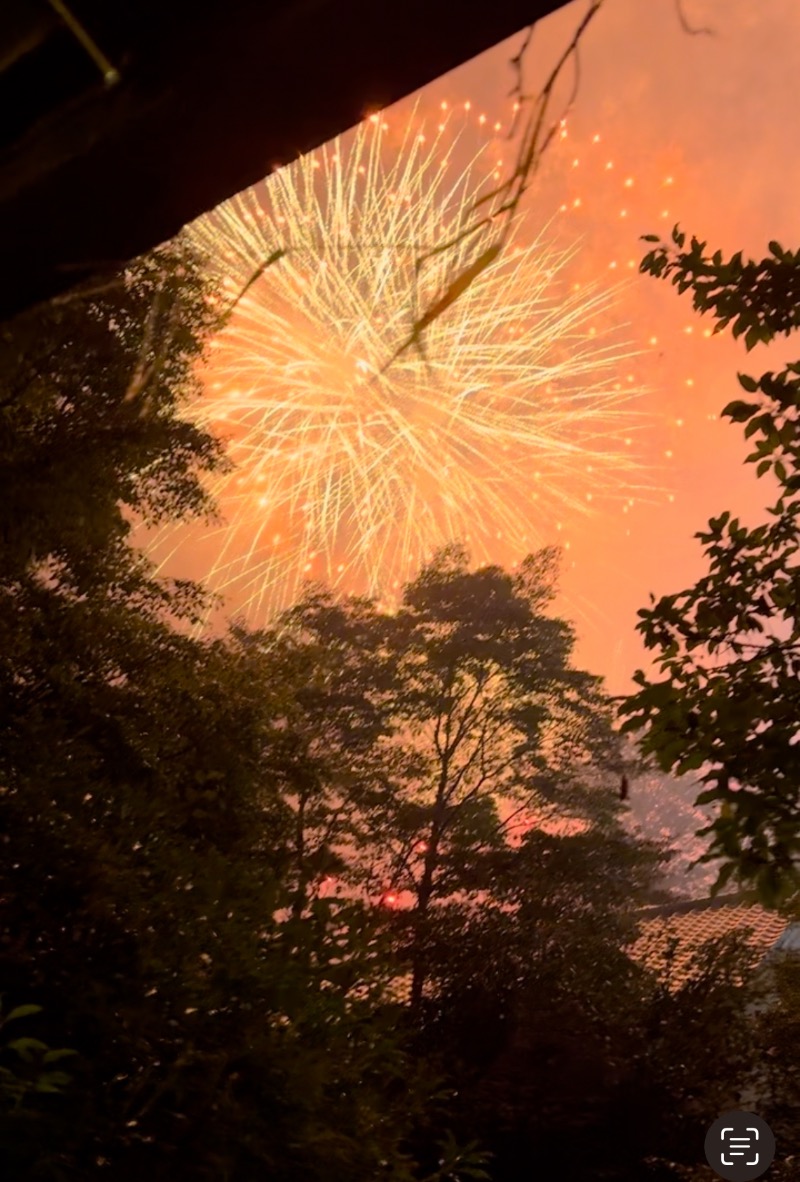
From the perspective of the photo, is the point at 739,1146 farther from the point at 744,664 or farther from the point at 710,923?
the point at 710,923

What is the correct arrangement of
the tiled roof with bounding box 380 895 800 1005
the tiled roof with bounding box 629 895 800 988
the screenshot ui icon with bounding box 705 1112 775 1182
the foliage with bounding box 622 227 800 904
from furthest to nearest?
the tiled roof with bounding box 629 895 800 988 → the tiled roof with bounding box 380 895 800 1005 → the screenshot ui icon with bounding box 705 1112 775 1182 → the foliage with bounding box 622 227 800 904

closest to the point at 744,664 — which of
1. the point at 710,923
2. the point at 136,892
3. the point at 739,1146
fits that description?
the point at 136,892

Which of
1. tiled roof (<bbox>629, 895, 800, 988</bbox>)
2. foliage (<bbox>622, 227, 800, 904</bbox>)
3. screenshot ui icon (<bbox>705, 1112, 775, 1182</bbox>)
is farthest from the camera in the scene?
tiled roof (<bbox>629, 895, 800, 988</bbox>)

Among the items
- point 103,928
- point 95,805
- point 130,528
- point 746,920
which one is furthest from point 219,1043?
point 746,920

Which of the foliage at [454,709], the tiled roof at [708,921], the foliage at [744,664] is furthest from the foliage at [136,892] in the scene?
the tiled roof at [708,921]

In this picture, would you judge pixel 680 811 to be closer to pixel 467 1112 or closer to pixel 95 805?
pixel 467 1112

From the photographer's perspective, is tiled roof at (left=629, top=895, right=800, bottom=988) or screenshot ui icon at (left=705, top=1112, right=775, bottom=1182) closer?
screenshot ui icon at (left=705, top=1112, right=775, bottom=1182)

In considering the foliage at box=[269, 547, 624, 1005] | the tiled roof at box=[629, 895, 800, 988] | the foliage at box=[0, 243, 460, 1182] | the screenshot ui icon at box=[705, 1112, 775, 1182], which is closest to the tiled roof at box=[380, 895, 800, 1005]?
the tiled roof at box=[629, 895, 800, 988]

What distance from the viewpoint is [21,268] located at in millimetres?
931

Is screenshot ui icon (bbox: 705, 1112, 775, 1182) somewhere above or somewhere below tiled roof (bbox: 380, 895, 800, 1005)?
below

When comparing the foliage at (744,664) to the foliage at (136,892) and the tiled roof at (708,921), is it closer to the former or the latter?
the foliage at (136,892)

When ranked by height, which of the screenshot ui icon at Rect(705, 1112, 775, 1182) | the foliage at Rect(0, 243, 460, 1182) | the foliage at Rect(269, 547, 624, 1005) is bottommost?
the screenshot ui icon at Rect(705, 1112, 775, 1182)

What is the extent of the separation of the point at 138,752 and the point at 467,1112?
7.34 m

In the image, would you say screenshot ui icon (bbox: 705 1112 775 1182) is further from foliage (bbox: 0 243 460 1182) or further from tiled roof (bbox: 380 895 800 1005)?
foliage (bbox: 0 243 460 1182)
